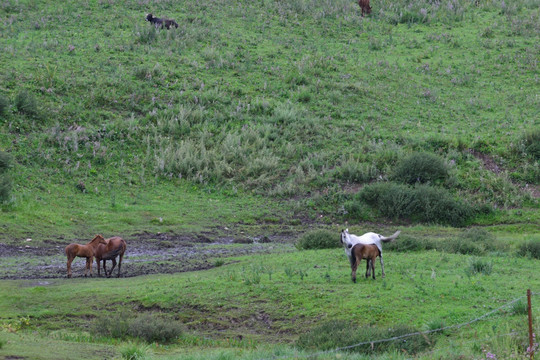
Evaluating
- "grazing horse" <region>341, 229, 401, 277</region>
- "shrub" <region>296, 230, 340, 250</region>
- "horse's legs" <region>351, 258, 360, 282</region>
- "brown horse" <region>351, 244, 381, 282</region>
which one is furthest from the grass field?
"grazing horse" <region>341, 229, 401, 277</region>

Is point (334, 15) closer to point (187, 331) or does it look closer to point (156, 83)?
point (156, 83)

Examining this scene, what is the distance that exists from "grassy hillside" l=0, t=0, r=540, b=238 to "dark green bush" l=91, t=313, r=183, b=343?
12.1 meters

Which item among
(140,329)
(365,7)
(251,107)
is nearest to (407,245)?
(140,329)

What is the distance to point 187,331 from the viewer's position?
13.5 m

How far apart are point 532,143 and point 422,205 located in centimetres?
855

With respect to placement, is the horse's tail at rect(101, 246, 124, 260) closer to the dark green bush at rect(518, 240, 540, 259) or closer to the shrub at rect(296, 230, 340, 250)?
the shrub at rect(296, 230, 340, 250)

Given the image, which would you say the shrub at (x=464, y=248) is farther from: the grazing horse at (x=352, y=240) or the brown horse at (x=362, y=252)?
the brown horse at (x=362, y=252)

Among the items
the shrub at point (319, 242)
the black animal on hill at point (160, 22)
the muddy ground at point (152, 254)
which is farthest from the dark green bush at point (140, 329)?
the black animal on hill at point (160, 22)

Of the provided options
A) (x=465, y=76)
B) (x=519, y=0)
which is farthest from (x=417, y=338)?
(x=519, y=0)

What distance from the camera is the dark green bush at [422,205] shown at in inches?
1128

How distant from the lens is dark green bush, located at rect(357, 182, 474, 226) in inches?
1128

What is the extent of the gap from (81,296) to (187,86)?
Result: 944 inches

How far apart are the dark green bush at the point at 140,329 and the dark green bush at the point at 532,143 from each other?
2548cm

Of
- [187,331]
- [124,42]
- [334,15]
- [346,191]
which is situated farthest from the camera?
[334,15]
